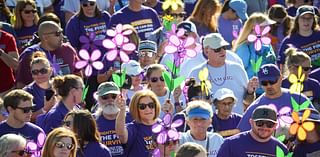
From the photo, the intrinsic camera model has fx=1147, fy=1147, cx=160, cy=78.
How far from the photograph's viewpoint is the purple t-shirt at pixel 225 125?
453 inches

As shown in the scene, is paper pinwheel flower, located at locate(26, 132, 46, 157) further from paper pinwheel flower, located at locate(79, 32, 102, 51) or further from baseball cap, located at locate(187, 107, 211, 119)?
paper pinwheel flower, located at locate(79, 32, 102, 51)

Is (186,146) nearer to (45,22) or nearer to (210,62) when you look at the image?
(210,62)

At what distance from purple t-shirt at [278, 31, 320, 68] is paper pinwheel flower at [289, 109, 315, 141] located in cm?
292

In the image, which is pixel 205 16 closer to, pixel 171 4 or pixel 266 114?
pixel 171 4

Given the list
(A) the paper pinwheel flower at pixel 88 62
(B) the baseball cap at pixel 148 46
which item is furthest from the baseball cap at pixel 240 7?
(A) the paper pinwheel flower at pixel 88 62

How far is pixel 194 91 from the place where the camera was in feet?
39.0

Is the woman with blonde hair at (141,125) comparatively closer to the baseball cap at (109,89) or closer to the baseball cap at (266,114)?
the baseball cap at (109,89)

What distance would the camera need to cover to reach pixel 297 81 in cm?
1195

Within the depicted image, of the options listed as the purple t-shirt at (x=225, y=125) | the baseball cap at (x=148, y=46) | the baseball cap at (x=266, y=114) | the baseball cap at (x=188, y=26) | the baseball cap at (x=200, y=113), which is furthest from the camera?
the baseball cap at (x=188, y=26)

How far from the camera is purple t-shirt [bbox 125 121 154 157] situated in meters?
10.8

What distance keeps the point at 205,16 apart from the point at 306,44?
1300mm

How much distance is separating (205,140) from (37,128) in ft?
5.14

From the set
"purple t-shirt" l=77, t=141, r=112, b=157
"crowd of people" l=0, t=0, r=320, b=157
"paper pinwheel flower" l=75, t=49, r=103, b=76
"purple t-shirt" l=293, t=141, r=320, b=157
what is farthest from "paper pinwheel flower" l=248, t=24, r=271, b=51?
"purple t-shirt" l=77, t=141, r=112, b=157

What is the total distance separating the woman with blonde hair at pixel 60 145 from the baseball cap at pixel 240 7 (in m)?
5.46
